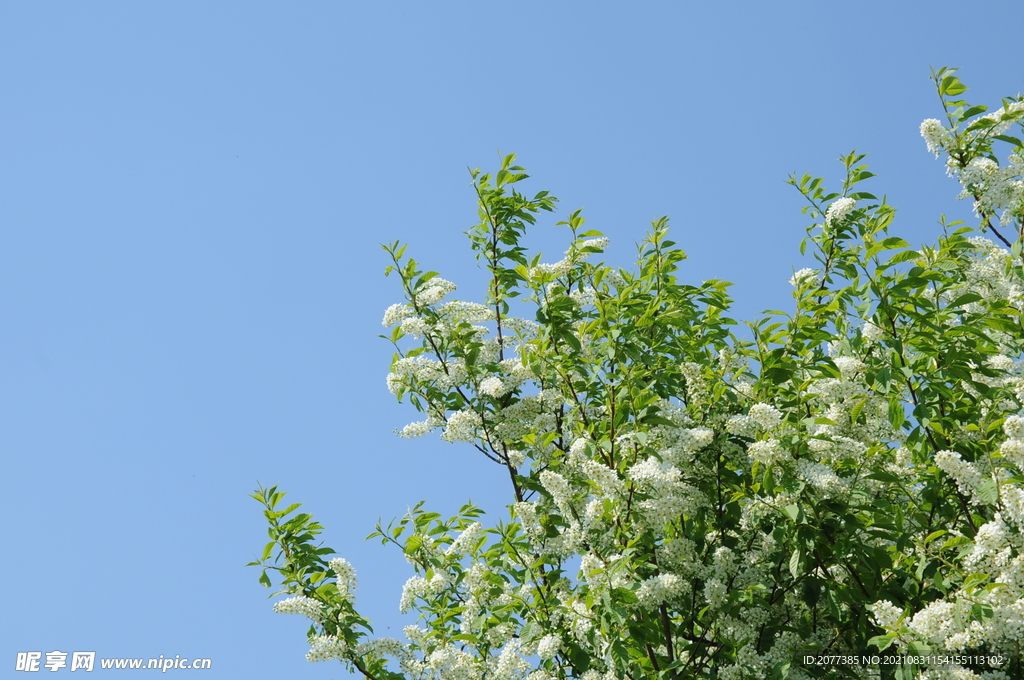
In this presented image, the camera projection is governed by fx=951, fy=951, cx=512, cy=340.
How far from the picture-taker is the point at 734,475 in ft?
20.8

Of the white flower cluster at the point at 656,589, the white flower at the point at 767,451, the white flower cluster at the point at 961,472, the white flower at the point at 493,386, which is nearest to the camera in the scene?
the white flower cluster at the point at 961,472

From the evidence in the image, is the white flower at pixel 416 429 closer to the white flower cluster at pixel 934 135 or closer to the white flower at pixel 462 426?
the white flower at pixel 462 426

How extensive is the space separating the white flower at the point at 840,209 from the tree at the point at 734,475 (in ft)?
0.05

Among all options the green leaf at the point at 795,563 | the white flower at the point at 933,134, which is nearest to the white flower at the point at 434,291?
the green leaf at the point at 795,563

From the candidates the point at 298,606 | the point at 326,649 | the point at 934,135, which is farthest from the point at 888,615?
the point at 934,135

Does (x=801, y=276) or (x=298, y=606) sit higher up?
(x=801, y=276)

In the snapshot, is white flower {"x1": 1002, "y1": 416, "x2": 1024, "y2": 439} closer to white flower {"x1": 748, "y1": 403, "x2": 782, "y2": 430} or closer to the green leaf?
white flower {"x1": 748, "y1": 403, "x2": 782, "y2": 430}

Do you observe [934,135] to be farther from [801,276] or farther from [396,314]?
[396,314]

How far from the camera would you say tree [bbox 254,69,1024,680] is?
5578mm

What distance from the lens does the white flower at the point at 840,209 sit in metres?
7.32

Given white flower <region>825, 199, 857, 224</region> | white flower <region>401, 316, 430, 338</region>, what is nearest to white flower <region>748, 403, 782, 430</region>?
white flower <region>825, 199, 857, 224</region>

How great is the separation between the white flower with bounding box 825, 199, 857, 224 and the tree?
2cm

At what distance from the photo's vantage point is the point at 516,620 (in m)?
7.02

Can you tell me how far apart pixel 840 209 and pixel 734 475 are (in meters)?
2.40
